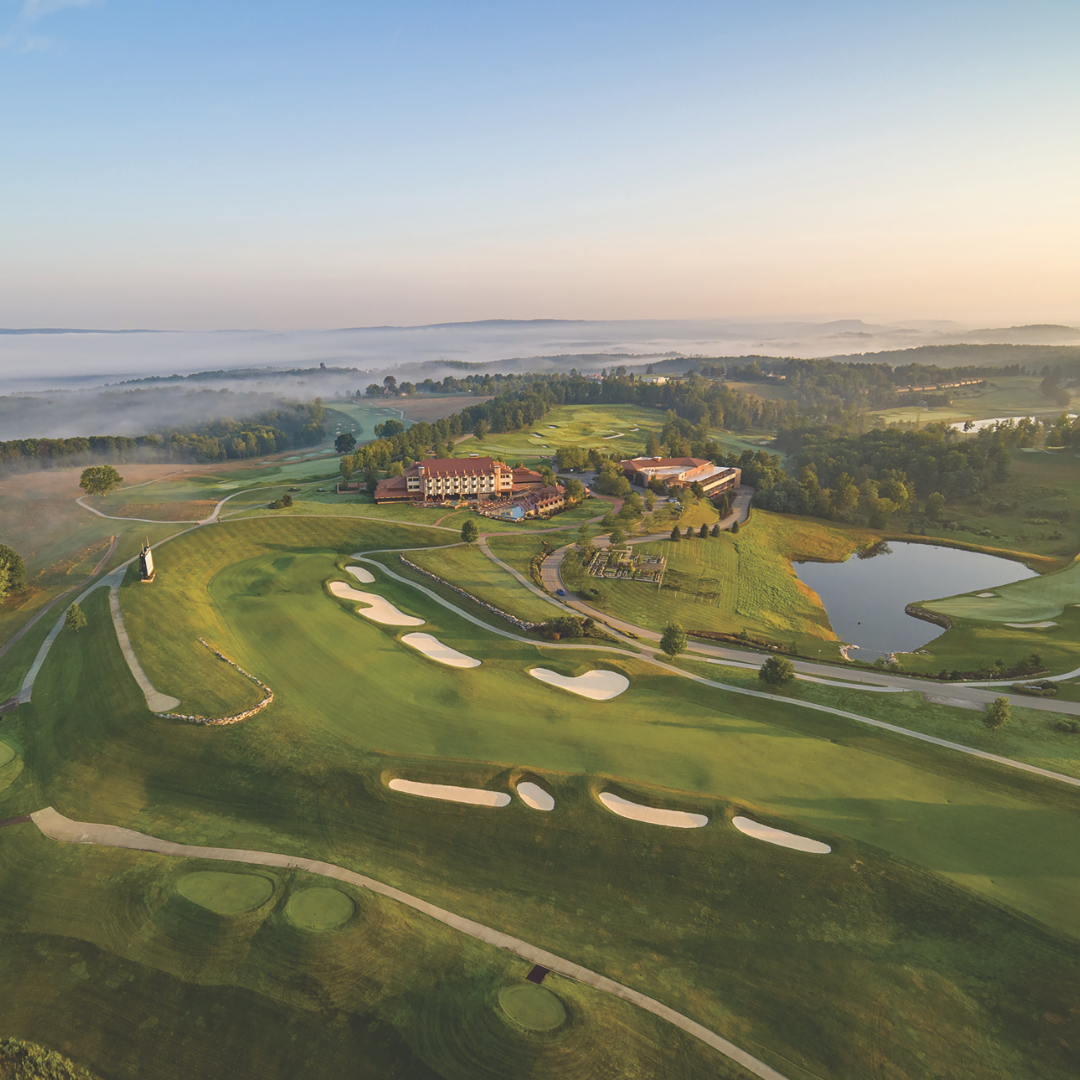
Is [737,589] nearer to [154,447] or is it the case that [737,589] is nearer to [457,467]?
[457,467]

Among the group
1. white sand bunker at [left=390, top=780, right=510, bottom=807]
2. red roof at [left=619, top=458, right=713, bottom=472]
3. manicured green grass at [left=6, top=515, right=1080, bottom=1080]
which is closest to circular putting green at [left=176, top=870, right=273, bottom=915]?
manicured green grass at [left=6, top=515, right=1080, bottom=1080]

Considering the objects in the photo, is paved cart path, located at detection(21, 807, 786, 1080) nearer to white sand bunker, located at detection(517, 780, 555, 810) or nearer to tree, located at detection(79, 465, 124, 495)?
white sand bunker, located at detection(517, 780, 555, 810)

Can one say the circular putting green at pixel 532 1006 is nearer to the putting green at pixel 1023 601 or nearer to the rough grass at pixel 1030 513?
the putting green at pixel 1023 601

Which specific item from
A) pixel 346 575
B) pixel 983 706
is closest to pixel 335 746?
pixel 346 575

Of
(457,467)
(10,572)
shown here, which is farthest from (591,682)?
(10,572)

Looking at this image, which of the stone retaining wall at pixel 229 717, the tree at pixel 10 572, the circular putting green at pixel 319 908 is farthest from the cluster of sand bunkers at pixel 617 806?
the tree at pixel 10 572

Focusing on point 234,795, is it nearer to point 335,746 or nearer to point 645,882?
point 335,746
